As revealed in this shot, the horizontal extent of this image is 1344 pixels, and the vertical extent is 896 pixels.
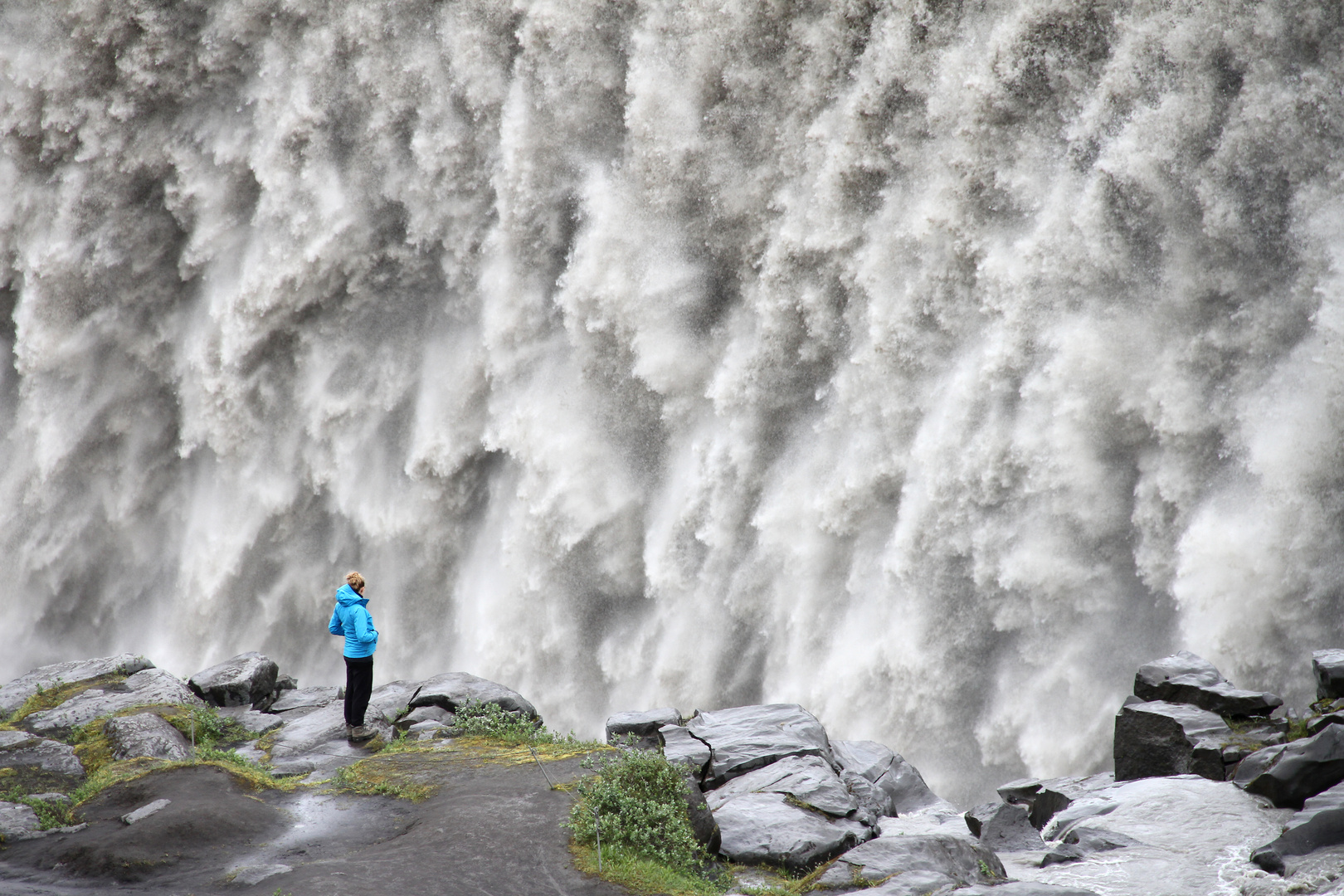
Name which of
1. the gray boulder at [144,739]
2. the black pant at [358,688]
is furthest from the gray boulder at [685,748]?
the gray boulder at [144,739]

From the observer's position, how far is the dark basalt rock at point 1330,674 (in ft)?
28.1

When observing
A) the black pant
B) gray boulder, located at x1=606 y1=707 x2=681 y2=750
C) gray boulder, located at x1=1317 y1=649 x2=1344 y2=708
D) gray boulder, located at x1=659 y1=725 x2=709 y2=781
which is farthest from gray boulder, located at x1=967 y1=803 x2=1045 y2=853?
the black pant

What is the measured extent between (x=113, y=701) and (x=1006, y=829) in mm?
9658

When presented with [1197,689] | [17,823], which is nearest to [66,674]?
[17,823]

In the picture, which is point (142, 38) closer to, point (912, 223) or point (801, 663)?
point (912, 223)

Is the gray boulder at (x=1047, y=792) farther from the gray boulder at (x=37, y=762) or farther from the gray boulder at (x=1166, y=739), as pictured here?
the gray boulder at (x=37, y=762)

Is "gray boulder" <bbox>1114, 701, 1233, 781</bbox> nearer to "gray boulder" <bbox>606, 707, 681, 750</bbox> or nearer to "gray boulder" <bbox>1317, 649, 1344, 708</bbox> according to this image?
"gray boulder" <bbox>1317, 649, 1344, 708</bbox>

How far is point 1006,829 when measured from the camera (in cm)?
812

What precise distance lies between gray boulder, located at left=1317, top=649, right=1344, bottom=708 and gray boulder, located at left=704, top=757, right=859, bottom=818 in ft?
13.4

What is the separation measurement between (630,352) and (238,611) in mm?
9942

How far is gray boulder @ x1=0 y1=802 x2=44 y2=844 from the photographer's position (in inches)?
294

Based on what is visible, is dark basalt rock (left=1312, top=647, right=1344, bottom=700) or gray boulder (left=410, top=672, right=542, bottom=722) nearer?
dark basalt rock (left=1312, top=647, right=1344, bottom=700)

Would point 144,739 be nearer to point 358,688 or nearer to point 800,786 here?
point 358,688

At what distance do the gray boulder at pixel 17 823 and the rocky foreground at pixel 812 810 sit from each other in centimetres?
2
